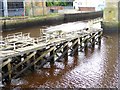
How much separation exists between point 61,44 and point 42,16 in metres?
34.4

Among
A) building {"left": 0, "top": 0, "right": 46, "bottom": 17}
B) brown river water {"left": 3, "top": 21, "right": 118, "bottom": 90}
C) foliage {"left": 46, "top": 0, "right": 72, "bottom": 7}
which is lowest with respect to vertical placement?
brown river water {"left": 3, "top": 21, "right": 118, "bottom": 90}

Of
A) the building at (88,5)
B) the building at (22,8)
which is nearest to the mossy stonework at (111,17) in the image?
the building at (22,8)

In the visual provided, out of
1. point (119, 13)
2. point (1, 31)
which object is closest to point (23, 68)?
point (1, 31)

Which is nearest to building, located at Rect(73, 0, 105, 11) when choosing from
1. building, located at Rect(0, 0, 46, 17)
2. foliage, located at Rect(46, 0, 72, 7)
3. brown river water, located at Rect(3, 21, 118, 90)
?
foliage, located at Rect(46, 0, 72, 7)

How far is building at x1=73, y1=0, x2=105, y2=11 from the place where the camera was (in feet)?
294

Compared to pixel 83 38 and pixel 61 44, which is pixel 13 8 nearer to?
pixel 83 38

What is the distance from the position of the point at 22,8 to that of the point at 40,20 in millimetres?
4024

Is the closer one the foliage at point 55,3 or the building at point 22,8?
the building at point 22,8

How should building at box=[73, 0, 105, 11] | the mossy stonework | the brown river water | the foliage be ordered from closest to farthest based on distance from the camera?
the brown river water, the mossy stonework, the foliage, building at box=[73, 0, 105, 11]

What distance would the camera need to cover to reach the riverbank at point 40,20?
49.0 metres

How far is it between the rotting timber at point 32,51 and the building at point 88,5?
6052 centimetres

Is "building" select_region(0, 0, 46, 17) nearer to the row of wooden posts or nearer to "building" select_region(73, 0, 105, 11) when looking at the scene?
the row of wooden posts

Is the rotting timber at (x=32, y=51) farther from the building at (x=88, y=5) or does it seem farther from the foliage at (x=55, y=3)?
the building at (x=88, y=5)

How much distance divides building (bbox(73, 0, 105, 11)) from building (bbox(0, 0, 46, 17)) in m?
27.8
